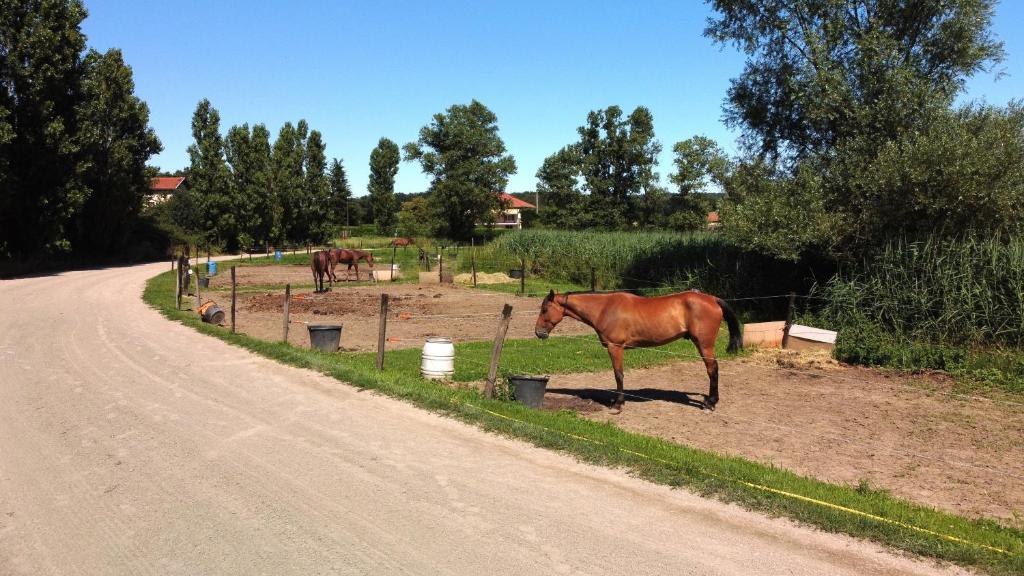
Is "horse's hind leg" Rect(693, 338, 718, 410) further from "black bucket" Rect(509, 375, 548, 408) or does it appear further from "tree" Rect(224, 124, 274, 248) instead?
"tree" Rect(224, 124, 274, 248)

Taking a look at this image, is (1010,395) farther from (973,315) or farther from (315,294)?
(315,294)

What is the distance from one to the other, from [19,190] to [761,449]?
126ft

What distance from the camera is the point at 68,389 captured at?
9828 millimetres

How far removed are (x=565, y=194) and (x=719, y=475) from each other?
2617 inches

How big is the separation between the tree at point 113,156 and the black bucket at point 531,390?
1476 inches

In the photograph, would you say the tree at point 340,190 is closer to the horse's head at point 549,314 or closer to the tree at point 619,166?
the tree at point 619,166

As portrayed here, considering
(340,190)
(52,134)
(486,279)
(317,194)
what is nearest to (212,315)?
(486,279)

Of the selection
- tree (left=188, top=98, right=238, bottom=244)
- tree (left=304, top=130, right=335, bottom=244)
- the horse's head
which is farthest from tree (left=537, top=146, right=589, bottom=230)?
the horse's head

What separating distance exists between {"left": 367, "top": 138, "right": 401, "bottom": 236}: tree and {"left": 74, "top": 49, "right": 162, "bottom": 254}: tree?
48.1 m

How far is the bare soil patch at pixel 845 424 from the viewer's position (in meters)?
6.89

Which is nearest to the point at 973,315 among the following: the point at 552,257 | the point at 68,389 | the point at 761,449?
the point at 761,449

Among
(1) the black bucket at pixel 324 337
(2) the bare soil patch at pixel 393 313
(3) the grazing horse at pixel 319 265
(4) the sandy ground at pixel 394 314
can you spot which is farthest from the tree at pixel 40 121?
(1) the black bucket at pixel 324 337

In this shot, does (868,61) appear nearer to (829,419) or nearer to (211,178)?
(829,419)

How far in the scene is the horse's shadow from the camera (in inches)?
408
